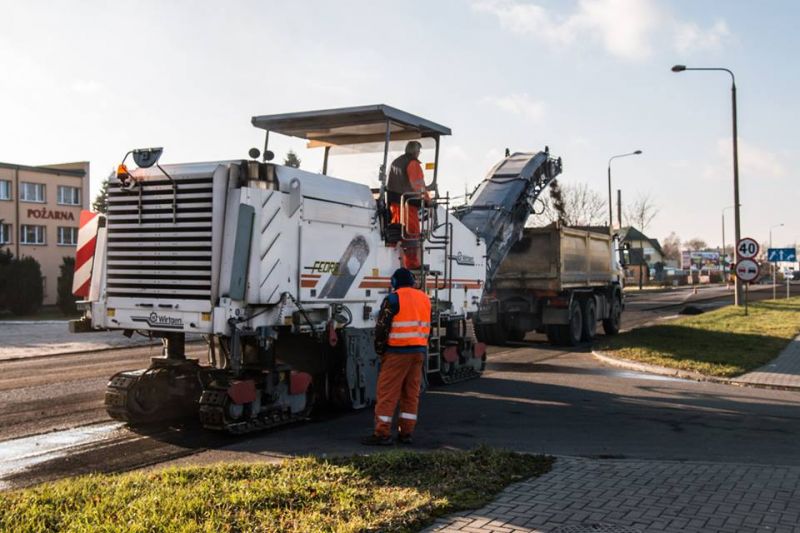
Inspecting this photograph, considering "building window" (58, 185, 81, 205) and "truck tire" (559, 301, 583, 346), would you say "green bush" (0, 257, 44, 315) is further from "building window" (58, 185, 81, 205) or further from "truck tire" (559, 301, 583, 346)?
"truck tire" (559, 301, 583, 346)

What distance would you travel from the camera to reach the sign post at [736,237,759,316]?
2150 centimetres

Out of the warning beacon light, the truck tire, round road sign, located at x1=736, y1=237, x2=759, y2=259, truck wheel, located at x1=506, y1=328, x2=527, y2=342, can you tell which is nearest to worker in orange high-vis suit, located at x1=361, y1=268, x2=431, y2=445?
the warning beacon light

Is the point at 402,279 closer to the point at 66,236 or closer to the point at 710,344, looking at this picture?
the point at 710,344

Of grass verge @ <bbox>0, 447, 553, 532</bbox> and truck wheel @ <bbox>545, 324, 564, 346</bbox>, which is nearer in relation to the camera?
grass verge @ <bbox>0, 447, 553, 532</bbox>

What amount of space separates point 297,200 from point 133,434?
2929 millimetres

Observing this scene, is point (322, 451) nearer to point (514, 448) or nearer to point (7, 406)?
point (514, 448)

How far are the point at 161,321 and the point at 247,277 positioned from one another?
110 cm

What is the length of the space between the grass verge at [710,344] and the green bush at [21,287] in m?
25.7

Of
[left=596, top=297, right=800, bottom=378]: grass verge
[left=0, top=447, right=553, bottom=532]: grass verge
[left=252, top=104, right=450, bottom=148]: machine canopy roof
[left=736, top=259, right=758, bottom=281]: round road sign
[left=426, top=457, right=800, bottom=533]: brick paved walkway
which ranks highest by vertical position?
[left=252, top=104, right=450, bottom=148]: machine canopy roof

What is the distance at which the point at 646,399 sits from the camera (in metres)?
10.8

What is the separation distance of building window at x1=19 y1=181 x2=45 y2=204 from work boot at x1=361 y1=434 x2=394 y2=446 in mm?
43834

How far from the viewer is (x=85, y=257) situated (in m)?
9.06

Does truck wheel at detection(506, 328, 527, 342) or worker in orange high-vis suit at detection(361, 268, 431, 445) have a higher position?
worker in orange high-vis suit at detection(361, 268, 431, 445)

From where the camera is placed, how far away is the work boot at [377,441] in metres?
7.62
